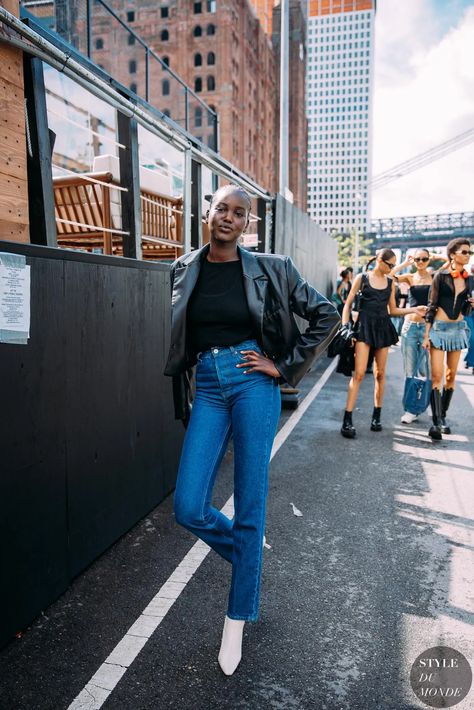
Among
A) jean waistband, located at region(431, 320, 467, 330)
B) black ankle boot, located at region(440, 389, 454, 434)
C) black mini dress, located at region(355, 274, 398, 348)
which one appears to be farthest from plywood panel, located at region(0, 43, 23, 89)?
black ankle boot, located at region(440, 389, 454, 434)

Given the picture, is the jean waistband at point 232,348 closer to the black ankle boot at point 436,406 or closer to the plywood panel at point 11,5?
the plywood panel at point 11,5

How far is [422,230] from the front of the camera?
91.9 metres

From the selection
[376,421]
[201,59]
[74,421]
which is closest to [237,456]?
[74,421]

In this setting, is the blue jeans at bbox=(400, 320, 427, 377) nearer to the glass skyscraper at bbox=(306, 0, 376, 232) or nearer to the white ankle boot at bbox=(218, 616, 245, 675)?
the white ankle boot at bbox=(218, 616, 245, 675)

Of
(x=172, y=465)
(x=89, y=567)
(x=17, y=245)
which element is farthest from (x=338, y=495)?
(x=17, y=245)

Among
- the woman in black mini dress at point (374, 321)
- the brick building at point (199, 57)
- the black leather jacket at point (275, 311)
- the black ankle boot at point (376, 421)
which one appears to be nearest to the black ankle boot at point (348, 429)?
the woman in black mini dress at point (374, 321)

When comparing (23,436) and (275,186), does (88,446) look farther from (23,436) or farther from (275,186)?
(275,186)

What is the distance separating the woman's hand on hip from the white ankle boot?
3.75ft

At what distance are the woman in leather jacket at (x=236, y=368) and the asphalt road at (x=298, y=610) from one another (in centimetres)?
28

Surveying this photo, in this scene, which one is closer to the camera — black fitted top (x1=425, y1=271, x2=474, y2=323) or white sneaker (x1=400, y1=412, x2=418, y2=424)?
black fitted top (x1=425, y1=271, x2=474, y2=323)

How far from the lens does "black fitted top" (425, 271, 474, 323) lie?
22.3 feet

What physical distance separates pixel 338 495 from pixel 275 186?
85.2 m

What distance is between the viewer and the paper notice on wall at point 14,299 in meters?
2.76

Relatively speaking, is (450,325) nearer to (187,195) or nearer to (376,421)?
(376,421)
